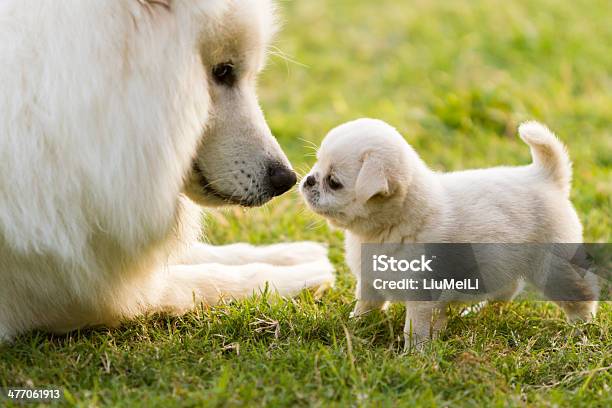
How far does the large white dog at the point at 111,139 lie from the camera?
3094 millimetres

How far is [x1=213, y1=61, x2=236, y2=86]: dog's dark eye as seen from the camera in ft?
11.1

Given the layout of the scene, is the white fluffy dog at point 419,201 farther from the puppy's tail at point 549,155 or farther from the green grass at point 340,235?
the green grass at point 340,235

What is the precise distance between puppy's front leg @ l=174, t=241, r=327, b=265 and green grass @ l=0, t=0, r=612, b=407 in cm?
22

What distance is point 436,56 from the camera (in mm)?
8586

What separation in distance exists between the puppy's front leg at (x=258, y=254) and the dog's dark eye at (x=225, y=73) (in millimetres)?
1142

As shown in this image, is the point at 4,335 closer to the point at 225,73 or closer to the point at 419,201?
the point at 225,73

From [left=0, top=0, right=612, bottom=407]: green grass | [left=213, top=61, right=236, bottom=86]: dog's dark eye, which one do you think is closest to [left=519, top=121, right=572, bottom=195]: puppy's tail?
[left=0, top=0, right=612, bottom=407]: green grass

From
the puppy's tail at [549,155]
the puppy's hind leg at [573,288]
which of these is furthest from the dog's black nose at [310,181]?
the puppy's hind leg at [573,288]

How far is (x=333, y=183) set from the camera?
3.60 metres

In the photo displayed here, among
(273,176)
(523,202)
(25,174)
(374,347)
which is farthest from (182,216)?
(523,202)

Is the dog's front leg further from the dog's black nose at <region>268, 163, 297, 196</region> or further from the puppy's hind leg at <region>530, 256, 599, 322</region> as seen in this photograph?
the puppy's hind leg at <region>530, 256, 599, 322</region>

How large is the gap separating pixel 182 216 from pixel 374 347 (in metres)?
0.91

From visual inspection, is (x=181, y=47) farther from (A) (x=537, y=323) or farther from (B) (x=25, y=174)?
(A) (x=537, y=323)

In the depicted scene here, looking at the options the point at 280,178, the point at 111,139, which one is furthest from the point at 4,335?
the point at 280,178
